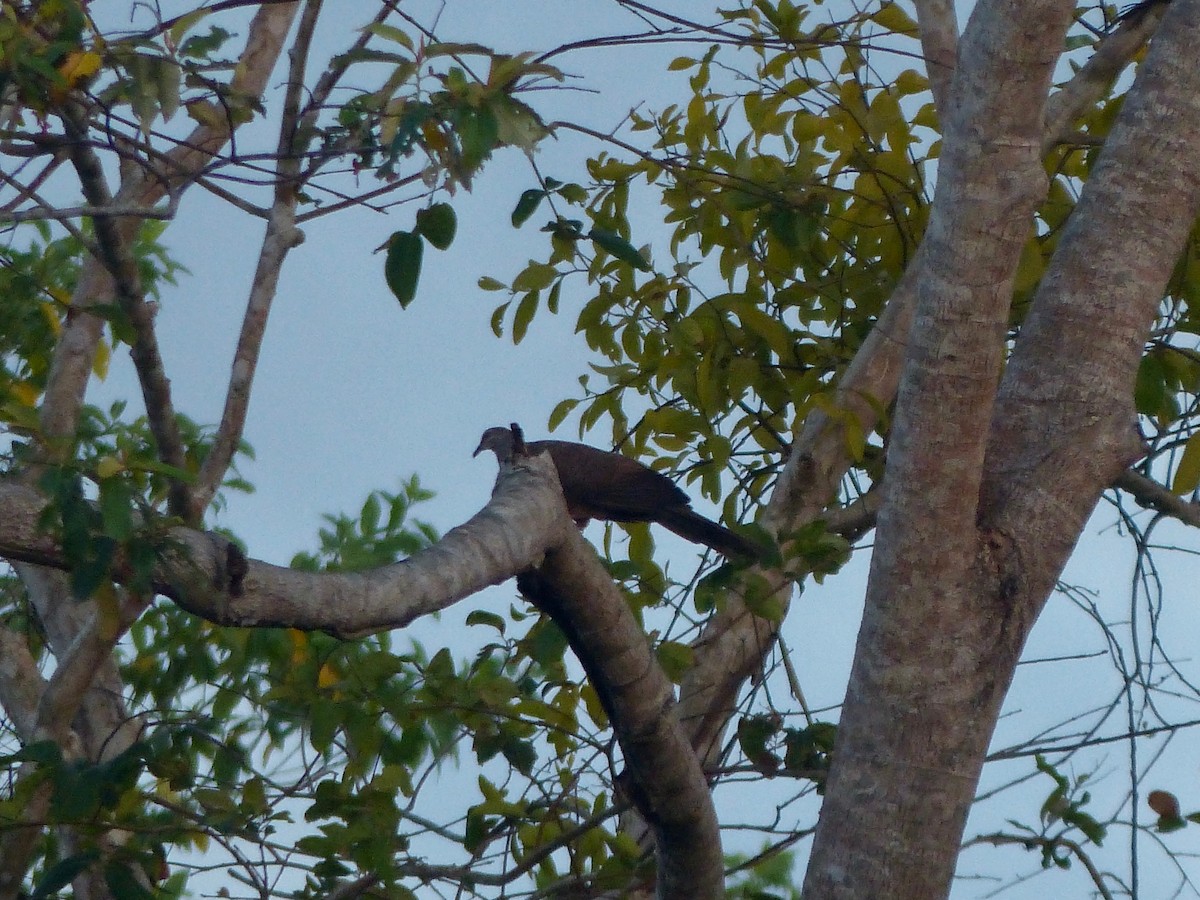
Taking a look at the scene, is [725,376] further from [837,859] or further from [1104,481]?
[837,859]

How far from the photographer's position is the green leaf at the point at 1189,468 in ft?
8.18

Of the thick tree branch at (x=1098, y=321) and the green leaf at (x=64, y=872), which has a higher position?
the thick tree branch at (x=1098, y=321)

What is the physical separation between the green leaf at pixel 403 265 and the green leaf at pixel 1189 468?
1.53 meters

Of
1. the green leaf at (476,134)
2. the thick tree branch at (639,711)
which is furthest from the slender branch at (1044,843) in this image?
the green leaf at (476,134)

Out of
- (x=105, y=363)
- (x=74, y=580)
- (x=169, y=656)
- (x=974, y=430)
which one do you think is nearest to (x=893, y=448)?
(x=974, y=430)

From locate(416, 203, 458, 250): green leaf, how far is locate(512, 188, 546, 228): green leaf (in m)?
0.30

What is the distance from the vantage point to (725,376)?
347 centimetres

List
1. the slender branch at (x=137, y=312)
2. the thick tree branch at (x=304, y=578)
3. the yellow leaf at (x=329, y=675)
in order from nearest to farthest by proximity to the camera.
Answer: the thick tree branch at (x=304, y=578) < the slender branch at (x=137, y=312) < the yellow leaf at (x=329, y=675)

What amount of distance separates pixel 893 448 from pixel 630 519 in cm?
163

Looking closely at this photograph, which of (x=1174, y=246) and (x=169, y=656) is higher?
(x=169, y=656)

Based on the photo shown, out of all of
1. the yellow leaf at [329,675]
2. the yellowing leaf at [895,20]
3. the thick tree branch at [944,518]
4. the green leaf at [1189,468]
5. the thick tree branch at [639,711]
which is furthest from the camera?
the yellowing leaf at [895,20]

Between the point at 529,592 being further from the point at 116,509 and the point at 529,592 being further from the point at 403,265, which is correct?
the point at 116,509

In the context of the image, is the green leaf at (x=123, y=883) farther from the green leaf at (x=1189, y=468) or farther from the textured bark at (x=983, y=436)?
the green leaf at (x=1189, y=468)

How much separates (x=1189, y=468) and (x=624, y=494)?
5.15ft
